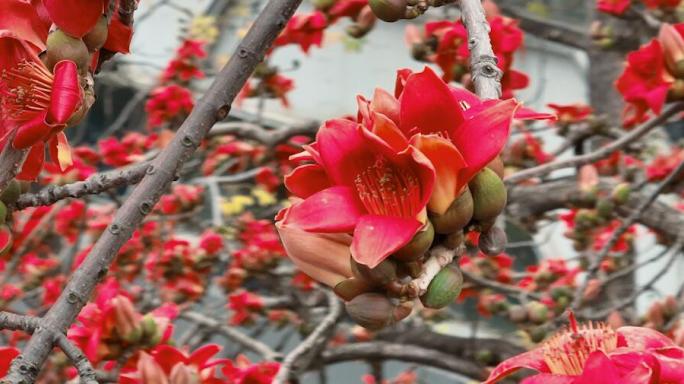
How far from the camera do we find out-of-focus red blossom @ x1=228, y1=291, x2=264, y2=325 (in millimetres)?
2547

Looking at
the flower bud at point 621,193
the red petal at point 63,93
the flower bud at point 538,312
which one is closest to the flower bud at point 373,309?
the red petal at point 63,93

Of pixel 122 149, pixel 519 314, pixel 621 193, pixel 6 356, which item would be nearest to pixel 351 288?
pixel 6 356

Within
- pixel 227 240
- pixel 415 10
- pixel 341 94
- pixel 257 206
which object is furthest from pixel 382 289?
pixel 341 94

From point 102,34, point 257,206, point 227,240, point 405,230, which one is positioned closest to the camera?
point 405,230

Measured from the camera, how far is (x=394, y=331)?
261cm

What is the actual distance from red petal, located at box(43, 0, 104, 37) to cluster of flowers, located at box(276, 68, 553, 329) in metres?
0.19

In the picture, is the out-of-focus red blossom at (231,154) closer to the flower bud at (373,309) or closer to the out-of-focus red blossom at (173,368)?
the out-of-focus red blossom at (173,368)

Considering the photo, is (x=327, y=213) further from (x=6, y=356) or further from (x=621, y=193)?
(x=621, y=193)

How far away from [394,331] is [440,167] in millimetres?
2038

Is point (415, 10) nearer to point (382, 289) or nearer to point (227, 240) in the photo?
point (382, 289)

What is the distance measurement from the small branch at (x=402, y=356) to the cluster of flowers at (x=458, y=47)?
0.73m

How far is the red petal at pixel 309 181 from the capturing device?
662 mm

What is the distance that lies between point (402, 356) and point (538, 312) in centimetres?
52

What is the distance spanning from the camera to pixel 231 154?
9.05 ft
